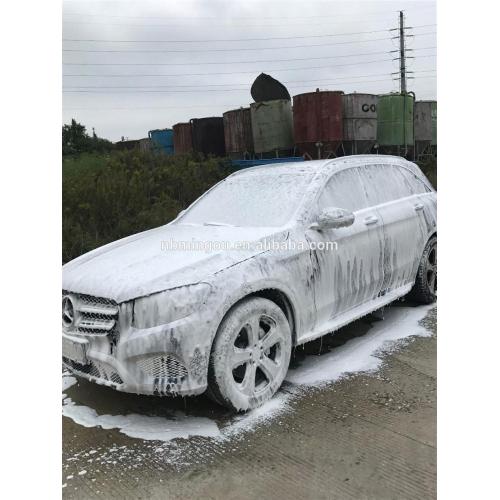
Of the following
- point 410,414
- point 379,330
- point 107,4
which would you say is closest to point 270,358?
point 410,414

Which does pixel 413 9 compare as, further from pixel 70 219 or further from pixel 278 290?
pixel 70 219

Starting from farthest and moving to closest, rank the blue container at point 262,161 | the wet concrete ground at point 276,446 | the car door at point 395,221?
the blue container at point 262,161
the car door at point 395,221
the wet concrete ground at point 276,446

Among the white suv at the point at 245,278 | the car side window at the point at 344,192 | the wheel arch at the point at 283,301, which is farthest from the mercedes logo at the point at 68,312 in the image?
the car side window at the point at 344,192

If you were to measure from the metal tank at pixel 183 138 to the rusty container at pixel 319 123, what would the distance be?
2.65ft

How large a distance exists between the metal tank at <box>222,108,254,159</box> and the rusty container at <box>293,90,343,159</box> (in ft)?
1.19

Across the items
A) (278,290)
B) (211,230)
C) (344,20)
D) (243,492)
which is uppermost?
(344,20)

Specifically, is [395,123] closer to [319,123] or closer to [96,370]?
[319,123]

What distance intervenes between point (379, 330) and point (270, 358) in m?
1.28

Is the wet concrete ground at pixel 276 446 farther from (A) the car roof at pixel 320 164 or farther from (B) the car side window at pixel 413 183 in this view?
(B) the car side window at pixel 413 183

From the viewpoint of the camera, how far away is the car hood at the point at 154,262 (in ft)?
8.53

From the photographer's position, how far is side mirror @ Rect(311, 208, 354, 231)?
316 centimetres

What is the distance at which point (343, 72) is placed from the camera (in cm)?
338

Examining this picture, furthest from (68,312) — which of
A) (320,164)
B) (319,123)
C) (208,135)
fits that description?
(319,123)

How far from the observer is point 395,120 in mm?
3934
